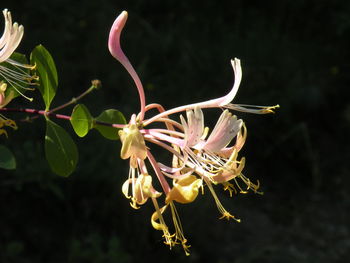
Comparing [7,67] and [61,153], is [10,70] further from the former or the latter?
[61,153]

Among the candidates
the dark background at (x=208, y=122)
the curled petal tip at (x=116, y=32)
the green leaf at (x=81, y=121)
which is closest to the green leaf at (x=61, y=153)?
the green leaf at (x=81, y=121)

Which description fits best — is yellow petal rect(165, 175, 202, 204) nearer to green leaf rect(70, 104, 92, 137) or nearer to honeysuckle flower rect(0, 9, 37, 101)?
green leaf rect(70, 104, 92, 137)

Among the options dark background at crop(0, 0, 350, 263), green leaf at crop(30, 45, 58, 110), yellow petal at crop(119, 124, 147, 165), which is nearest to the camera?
yellow petal at crop(119, 124, 147, 165)

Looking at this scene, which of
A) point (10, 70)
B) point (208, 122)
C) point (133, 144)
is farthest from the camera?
point (208, 122)

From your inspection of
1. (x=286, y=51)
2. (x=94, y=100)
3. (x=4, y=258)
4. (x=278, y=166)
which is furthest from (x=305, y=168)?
(x=4, y=258)

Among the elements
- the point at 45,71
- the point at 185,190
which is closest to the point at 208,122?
the point at 45,71

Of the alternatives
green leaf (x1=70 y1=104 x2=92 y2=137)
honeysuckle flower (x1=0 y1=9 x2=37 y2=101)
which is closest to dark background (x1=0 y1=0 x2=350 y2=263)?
honeysuckle flower (x1=0 y1=9 x2=37 y2=101)
